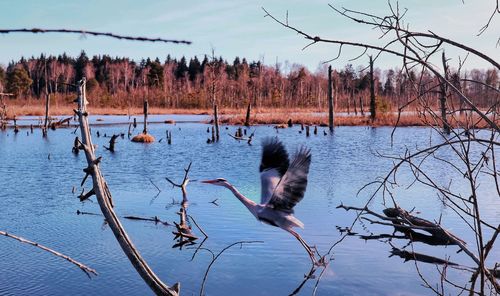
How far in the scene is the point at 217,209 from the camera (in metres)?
9.98

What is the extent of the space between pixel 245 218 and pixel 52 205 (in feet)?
13.6

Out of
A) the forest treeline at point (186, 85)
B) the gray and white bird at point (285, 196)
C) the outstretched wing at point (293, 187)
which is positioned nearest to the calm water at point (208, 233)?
the gray and white bird at point (285, 196)

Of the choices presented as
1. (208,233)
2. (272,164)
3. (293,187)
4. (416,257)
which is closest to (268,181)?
(272,164)

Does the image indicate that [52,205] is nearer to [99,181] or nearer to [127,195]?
[127,195]

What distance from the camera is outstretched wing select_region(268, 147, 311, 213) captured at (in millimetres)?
4779

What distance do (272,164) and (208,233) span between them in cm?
333

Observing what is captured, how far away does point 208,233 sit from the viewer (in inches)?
325

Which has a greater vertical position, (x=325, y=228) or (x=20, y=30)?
(x=20, y=30)

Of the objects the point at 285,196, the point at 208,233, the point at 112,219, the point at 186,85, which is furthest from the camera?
the point at 186,85

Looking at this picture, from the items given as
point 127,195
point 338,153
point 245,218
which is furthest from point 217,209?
point 338,153

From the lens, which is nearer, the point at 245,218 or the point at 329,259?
the point at 329,259

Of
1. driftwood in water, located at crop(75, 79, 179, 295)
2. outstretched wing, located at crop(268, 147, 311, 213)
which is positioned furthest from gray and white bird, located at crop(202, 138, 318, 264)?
driftwood in water, located at crop(75, 79, 179, 295)

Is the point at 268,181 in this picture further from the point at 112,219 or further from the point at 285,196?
the point at 112,219

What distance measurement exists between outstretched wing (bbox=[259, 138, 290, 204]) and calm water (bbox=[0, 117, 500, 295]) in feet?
4.65
